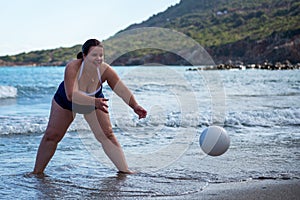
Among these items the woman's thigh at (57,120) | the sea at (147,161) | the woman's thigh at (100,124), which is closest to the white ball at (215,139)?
the sea at (147,161)

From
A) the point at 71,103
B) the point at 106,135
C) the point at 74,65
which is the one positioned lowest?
the point at 106,135

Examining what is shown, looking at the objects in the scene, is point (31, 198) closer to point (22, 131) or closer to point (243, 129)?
point (22, 131)

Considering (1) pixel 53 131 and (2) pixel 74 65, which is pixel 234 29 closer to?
(1) pixel 53 131

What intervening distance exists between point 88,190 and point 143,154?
207cm

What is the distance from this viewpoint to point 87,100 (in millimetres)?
4578

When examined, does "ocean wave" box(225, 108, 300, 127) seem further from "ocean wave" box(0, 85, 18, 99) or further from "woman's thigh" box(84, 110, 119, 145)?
"ocean wave" box(0, 85, 18, 99)

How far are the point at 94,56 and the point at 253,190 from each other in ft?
6.35

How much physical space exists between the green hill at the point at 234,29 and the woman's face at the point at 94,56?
61.1 metres

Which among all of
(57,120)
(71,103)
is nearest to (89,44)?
(71,103)

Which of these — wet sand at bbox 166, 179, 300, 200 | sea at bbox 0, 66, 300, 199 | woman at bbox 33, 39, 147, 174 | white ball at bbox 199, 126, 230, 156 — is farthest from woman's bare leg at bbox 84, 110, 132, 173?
wet sand at bbox 166, 179, 300, 200

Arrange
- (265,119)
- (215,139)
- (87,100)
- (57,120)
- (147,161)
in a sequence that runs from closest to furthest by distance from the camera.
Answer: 1. (87,100)
2. (57,120)
3. (215,139)
4. (147,161)
5. (265,119)

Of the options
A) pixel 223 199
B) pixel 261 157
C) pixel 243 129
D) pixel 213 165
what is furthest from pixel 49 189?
pixel 243 129

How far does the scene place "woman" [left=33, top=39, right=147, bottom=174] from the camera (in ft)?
15.8

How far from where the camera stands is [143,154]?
6656 mm
